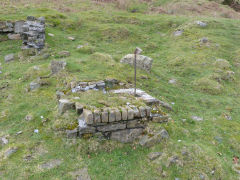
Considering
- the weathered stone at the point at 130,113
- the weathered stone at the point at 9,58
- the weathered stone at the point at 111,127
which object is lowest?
the weathered stone at the point at 9,58

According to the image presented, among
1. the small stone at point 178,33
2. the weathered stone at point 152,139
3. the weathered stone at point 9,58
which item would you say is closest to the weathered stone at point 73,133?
the weathered stone at point 152,139

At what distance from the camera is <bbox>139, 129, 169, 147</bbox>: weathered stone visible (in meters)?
7.56

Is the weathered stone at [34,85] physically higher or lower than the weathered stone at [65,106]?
lower

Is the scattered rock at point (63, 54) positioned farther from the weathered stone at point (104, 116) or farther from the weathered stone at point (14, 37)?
the weathered stone at point (104, 116)

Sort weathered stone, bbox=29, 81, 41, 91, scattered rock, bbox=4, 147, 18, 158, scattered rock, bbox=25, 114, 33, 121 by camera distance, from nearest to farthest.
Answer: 1. scattered rock, bbox=4, 147, 18, 158
2. scattered rock, bbox=25, 114, 33, 121
3. weathered stone, bbox=29, 81, 41, 91

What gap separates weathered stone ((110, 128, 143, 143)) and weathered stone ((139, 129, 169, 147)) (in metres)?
0.30

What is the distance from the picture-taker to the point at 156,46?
22.5 m

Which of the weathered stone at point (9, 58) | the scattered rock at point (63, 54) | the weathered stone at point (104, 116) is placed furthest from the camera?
the scattered rock at point (63, 54)

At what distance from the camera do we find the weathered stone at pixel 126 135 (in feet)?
24.8

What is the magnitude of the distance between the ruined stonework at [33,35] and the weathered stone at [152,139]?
1449cm

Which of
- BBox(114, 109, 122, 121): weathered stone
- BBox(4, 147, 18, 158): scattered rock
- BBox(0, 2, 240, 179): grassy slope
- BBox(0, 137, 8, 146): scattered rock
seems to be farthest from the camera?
BBox(0, 137, 8, 146): scattered rock

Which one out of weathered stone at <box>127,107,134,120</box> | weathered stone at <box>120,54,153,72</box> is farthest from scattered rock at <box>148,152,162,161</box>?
weathered stone at <box>120,54,153,72</box>

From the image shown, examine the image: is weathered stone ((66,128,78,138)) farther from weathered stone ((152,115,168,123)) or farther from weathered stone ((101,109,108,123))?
weathered stone ((152,115,168,123))

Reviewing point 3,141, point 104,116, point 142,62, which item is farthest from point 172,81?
point 3,141
